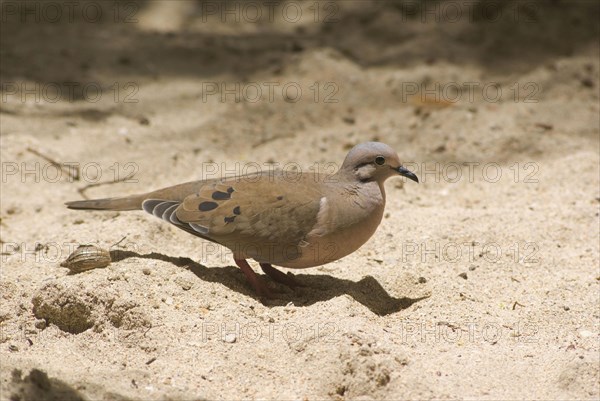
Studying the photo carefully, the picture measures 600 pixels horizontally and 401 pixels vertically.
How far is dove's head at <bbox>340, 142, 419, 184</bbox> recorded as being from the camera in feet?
15.1

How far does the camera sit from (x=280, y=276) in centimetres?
474

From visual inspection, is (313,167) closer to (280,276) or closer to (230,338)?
(280,276)

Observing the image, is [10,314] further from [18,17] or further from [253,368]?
[18,17]

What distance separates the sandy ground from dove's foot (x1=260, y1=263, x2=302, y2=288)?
0.22 ft

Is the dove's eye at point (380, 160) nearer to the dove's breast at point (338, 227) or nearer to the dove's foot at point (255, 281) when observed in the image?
the dove's breast at point (338, 227)

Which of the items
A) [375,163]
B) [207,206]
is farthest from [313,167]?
[207,206]

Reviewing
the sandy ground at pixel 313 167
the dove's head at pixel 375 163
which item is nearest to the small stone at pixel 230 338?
Answer: the sandy ground at pixel 313 167

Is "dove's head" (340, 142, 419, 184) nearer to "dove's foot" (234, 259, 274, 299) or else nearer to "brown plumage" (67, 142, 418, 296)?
"brown plumage" (67, 142, 418, 296)

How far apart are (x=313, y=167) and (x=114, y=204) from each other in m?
1.89

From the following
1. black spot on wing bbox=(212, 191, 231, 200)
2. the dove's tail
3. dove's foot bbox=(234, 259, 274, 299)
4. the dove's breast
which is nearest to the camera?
the dove's breast

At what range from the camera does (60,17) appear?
28.5 ft

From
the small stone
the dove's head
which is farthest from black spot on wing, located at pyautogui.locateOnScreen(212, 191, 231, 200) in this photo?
the small stone

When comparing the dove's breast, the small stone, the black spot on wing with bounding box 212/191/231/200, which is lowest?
the small stone

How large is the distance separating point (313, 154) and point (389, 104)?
3.57 feet
